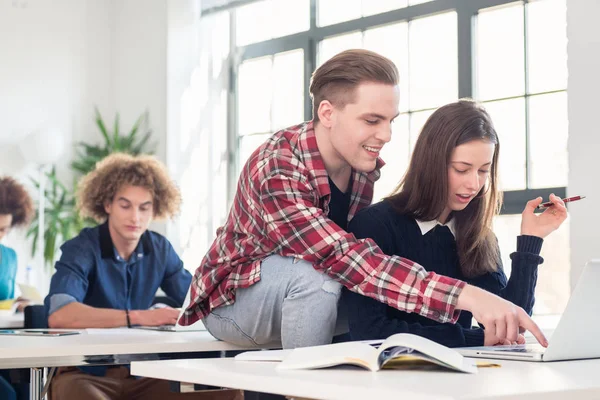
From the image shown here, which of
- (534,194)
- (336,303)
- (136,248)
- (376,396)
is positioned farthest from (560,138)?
(376,396)

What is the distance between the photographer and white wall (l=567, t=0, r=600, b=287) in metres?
3.43

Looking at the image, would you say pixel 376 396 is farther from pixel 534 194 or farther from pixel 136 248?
pixel 534 194

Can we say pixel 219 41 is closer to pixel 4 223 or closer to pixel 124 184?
pixel 4 223

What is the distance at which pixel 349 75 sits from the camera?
210cm

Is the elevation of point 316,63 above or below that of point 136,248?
above

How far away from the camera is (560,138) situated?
14.5 feet

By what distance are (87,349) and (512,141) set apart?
3222 mm

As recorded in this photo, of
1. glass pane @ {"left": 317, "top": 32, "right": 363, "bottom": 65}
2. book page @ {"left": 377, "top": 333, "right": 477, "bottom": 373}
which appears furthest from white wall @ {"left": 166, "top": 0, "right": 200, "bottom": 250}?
book page @ {"left": 377, "top": 333, "right": 477, "bottom": 373}

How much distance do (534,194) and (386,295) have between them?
2.87m

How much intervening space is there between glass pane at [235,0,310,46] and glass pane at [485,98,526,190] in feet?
5.50

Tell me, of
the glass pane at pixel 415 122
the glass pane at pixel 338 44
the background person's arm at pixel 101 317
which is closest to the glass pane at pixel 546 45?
the glass pane at pixel 415 122

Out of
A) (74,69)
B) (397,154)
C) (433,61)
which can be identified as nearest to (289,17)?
(433,61)

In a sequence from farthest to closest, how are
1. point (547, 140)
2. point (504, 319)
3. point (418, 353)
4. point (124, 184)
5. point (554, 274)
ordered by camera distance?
point (547, 140) < point (554, 274) < point (124, 184) < point (504, 319) < point (418, 353)

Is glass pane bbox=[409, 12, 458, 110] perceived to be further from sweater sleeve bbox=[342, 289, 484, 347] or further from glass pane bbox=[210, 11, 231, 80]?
sweater sleeve bbox=[342, 289, 484, 347]
